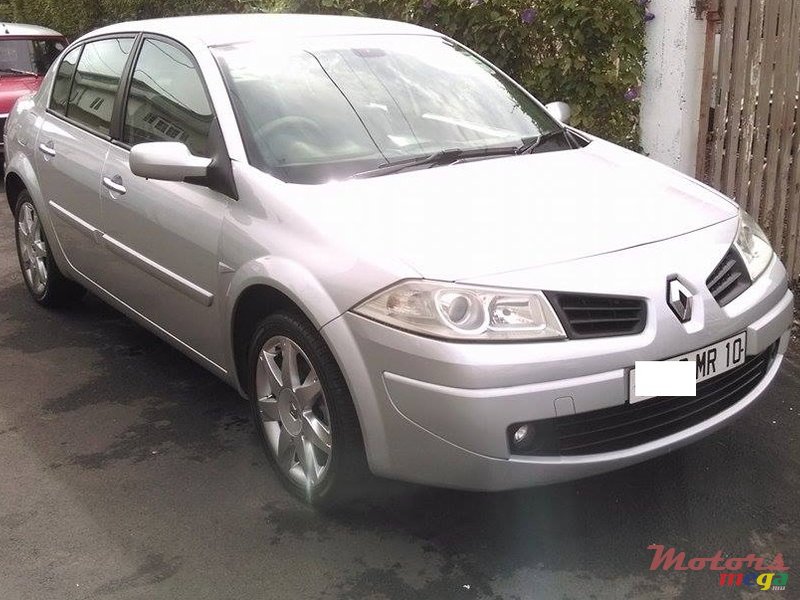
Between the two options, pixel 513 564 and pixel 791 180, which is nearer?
pixel 513 564

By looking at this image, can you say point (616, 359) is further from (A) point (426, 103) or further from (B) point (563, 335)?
(A) point (426, 103)

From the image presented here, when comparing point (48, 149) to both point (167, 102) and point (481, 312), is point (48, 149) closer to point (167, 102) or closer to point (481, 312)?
point (167, 102)

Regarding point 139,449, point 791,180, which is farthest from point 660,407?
point 791,180

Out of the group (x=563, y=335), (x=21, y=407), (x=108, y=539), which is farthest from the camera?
(x=21, y=407)

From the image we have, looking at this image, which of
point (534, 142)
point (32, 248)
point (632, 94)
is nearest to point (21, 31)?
point (32, 248)

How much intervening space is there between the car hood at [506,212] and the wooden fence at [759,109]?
1.85 m

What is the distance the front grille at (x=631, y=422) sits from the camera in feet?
8.98

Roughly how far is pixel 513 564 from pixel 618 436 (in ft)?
1.73

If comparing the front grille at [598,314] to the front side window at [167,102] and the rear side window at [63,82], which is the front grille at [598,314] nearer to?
the front side window at [167,102]

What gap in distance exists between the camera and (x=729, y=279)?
307 centimetres

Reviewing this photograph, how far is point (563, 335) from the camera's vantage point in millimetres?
2680

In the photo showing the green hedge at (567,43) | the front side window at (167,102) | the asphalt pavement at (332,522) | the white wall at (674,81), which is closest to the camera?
the asphalt pavement at (332,522)

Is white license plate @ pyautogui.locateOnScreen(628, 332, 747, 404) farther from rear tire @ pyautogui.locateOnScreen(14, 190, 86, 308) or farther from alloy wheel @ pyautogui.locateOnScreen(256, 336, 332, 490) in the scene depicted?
rear tire @ pyautogui.locateOnScreen(14, 190, 86, 308)

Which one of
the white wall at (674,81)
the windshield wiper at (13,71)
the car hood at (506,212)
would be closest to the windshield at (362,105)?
the car hood at (506,212)
